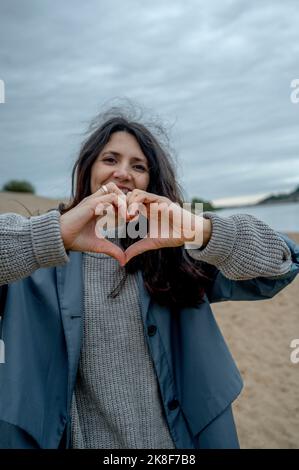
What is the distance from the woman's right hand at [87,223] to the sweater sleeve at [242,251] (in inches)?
13.8

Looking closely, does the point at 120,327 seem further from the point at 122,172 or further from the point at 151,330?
the point at 122,172

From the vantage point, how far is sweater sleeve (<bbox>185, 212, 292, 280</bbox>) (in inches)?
65.5

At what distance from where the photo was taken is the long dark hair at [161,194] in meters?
1.85

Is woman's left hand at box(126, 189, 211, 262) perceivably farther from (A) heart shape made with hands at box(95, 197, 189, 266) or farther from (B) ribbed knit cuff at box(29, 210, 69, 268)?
(B) ribbed knit cuff at box(29, 210, 69, 268)

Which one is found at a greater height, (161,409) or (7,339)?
(7,339)

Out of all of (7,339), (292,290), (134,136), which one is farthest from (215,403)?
(292,290)

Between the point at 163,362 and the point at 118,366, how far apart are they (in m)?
0.19

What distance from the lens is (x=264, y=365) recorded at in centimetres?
703

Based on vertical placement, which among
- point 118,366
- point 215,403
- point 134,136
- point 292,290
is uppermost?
point 134,136

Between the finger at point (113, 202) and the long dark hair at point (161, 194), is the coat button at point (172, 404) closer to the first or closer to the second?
the long dark hair at point (161, 194)

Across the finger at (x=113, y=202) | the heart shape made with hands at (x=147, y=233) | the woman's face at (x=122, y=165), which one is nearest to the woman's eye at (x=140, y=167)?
the woman's face at (x=122, y=165)

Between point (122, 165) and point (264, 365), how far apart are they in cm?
598
